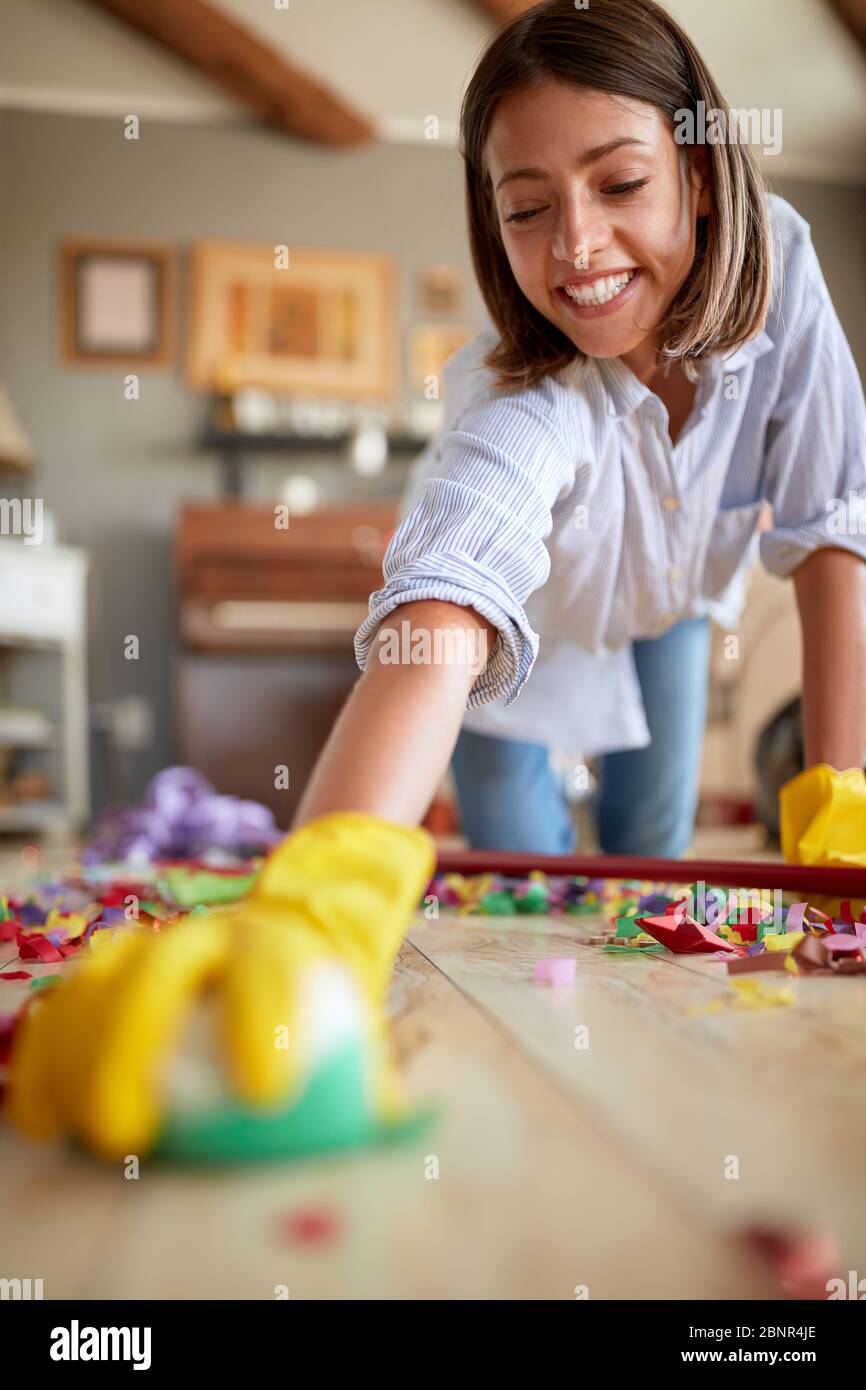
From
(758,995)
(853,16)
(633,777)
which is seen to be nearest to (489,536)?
(758,995)

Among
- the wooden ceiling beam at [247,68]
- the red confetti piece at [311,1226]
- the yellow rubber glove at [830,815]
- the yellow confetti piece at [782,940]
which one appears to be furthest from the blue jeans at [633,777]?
the wooden ceiling beam at [247,68]

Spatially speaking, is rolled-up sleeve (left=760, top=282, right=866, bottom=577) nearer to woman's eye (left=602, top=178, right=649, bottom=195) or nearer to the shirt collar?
the shirt collar

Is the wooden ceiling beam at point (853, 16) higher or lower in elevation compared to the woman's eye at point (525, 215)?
higher

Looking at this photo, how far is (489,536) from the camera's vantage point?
869mm

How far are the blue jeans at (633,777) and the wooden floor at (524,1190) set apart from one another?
0.94m

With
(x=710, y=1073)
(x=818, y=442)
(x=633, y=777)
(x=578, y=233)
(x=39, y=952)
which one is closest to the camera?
(x=710, y=1073)

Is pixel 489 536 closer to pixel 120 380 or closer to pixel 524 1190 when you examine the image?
pixel 524 1190

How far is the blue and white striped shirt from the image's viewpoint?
878 millimetres

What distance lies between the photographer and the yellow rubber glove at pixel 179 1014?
48cm

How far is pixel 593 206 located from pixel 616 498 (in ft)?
1.10

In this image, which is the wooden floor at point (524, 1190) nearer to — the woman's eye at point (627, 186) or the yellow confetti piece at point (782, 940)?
the yellow confetti piece at point (782, 940)

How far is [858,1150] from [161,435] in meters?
4.38
